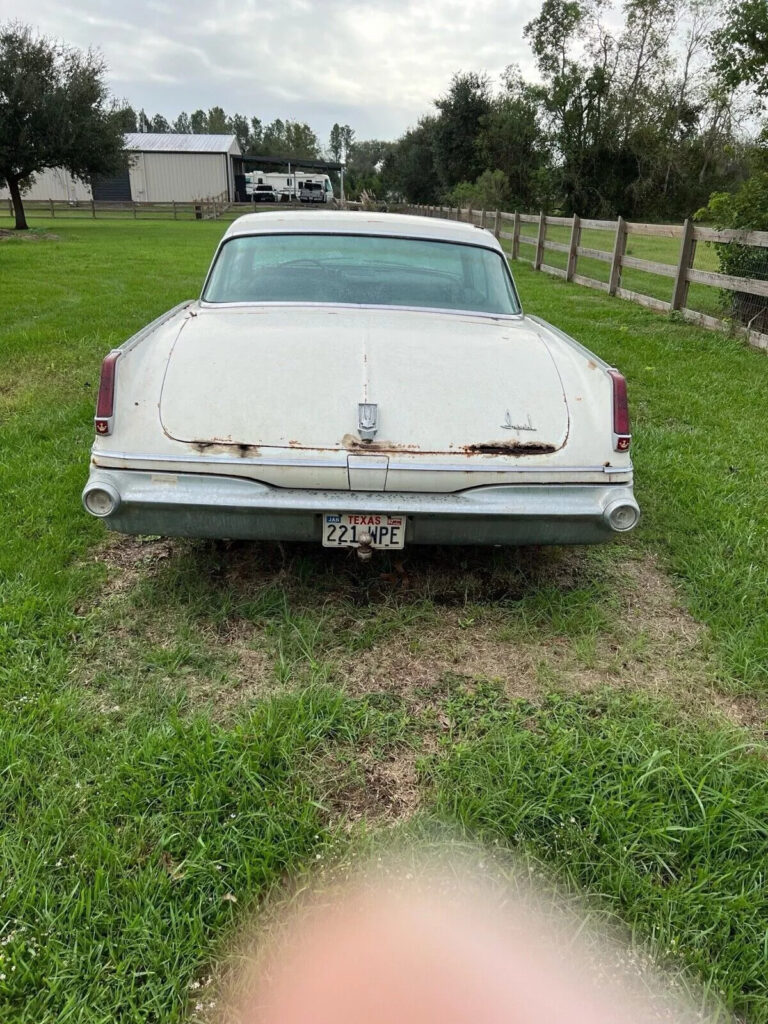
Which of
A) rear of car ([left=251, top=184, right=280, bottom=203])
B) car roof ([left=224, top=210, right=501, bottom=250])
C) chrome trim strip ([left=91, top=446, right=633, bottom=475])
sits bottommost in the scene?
chrome trim strip ([left=91, top=446, right=633, bottom=475])

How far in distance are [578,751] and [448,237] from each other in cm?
274

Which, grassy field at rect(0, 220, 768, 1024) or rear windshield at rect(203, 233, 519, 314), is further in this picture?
rear windshield at rect(203, 233, 519, 314)

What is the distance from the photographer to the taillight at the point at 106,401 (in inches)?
102

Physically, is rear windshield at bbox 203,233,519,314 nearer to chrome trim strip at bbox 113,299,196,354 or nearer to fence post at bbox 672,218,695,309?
chrome trim strip at bbox 113,299,196,354

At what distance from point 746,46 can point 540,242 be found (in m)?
6.60

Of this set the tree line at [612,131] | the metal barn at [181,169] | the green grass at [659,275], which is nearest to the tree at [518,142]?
the tree line at [612,131]

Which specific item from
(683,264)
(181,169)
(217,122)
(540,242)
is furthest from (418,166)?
(217,122)

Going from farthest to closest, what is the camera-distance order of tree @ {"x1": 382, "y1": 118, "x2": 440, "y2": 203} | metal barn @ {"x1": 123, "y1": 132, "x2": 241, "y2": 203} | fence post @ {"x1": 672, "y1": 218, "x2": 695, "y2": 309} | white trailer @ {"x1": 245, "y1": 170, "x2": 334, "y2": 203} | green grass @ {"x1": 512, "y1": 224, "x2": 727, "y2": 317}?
metal barn @ {"x1": 123, "y1": 132, "x2": 241, "y2": 203}, white trailer @ {"x1": 245, "y1": 170, "x2": 334, "y2": 203}, tree @ {"x1": 382, "y1": 118, "x2": 440, "y2": 203}, green grass @ {"x1": 512, "y1": 224, "x2": 727, "y2": 317}, fence post @ {"x1": 672, "y1": 218, "x2": 695, "y2": 309}

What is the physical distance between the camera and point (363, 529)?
259 centimetres

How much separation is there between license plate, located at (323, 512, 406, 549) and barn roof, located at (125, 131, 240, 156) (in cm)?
5770

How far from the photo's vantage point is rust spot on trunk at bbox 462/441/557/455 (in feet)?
8.40

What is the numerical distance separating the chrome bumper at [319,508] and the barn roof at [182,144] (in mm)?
57547

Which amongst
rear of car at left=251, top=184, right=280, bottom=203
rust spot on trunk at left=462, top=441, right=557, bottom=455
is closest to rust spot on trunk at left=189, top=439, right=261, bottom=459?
rust spot on trunk at left=462, top=441, right=557, bottom=455

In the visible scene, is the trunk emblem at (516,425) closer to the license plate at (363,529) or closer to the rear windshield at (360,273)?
the license plate at (363,529)
